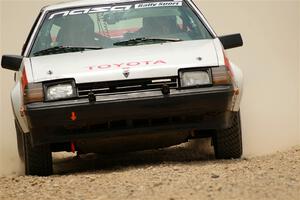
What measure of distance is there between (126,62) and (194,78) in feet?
1.84

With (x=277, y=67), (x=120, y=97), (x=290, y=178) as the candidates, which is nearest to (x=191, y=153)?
(x=120, y=97)

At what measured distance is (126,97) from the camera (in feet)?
19.4

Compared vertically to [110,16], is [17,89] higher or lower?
lower

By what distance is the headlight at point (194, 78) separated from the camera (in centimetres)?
599

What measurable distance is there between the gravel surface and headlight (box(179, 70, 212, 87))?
64 centimetres

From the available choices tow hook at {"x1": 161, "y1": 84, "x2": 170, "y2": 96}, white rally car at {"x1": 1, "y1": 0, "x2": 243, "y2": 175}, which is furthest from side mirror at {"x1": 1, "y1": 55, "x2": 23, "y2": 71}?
tow hook at {"x1": 161, "y1": 84, "x2": 170, "y2": 96}

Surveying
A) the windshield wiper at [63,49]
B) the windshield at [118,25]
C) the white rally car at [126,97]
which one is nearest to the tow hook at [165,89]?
the white rally car at [126,97]

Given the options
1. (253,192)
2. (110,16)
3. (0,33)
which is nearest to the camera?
(253,192)

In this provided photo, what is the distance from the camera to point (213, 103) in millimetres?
5977

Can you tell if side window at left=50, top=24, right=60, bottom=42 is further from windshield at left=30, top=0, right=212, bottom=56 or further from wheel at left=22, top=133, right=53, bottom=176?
wheel at left=22, top=133, right=53, bottom=176

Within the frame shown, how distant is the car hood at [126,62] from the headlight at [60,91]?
Result: 6 cm

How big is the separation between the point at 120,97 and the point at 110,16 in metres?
1.57

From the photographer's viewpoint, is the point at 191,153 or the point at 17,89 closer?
the point at 17,89

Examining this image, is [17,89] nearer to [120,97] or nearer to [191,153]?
[120,97]
